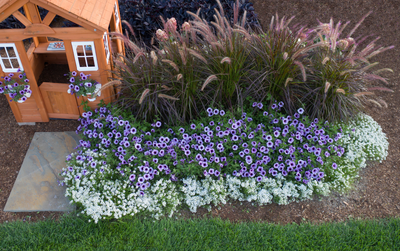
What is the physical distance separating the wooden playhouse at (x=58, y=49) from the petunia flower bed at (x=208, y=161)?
52 centimetres

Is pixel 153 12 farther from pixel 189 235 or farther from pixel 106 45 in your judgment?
pixel 189 235

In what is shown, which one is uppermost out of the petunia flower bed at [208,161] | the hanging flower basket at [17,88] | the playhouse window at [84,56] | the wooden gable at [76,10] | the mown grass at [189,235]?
the wooden gable at [76,10]

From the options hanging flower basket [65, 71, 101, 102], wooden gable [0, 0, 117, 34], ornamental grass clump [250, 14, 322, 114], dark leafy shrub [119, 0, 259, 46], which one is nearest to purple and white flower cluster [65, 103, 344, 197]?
ornamental grass clump [250, 14, 322, 114]

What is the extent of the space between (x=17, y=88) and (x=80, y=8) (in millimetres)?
1321

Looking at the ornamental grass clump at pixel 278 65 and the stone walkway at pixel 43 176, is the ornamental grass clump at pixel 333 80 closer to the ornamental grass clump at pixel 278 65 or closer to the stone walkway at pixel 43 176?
the ornamental grass clump at pixel 278 65

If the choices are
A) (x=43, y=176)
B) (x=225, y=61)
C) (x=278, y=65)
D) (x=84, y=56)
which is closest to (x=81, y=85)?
(x=84, y=56)

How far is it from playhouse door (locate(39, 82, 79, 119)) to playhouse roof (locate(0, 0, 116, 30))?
96 cm

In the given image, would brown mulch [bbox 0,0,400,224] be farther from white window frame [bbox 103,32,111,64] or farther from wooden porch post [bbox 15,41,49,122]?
white window frame [bbox 103,32,111,64]

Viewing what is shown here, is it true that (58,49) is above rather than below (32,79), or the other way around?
above

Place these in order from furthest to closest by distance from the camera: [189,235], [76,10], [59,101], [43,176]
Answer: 1. [59,101]
2. [43,176]
3. [76,10]
4. [189,235]

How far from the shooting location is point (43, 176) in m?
3.52

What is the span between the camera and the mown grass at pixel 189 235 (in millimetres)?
2896

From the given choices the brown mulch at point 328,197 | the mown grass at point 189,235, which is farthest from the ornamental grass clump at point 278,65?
the mown grass at point 189,235

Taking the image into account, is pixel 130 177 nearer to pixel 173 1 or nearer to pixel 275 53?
pixel 275 53
